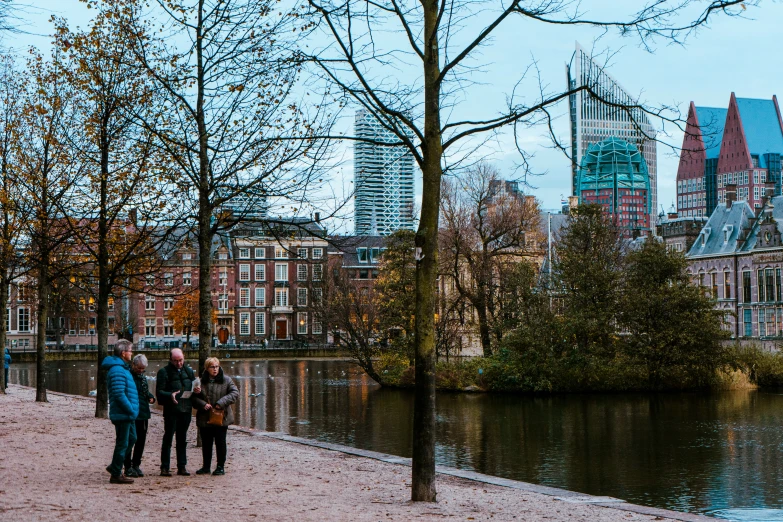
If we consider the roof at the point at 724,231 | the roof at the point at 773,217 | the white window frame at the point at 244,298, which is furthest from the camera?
the white window frame at the point at 244,298

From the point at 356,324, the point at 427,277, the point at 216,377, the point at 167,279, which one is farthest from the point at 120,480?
the point at 356,324

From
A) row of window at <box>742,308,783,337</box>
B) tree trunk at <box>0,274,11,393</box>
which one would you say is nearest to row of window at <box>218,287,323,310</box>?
row of window at <box>742,308,783,337</box>

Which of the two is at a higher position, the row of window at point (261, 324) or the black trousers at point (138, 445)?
the row of window at point (261, 324)

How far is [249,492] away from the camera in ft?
42.7

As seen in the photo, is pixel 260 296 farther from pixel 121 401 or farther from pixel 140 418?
pixel 121 401

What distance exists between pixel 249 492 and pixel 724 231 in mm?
76327

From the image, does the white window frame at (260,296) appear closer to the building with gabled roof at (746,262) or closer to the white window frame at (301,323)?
the white window frame at (301,323)

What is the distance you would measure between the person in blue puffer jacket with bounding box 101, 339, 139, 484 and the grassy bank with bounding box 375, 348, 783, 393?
107ft

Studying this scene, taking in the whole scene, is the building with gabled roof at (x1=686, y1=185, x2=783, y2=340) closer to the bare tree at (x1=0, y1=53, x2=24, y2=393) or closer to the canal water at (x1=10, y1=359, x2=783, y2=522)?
the canal water at (x1=10, y1=359, x2=783, y2=522)

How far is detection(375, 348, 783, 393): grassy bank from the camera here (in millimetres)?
44719

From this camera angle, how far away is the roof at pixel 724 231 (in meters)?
80.4

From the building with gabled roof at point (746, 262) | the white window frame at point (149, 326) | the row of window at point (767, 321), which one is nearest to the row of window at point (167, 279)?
the white window frame at point (149, 326)

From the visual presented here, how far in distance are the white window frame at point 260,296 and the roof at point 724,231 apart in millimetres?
46984

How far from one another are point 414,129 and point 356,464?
7067mm
